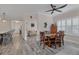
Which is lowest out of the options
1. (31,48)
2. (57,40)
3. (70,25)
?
(31,48)

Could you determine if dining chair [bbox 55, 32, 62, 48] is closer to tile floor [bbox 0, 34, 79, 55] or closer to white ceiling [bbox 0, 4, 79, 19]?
tile floor [bbox 0, 34, 79, 55]

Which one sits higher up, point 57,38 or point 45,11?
point 45,11

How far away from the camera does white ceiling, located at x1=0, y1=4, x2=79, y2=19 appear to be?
6.75 ft

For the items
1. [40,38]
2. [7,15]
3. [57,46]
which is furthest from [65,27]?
[7,15]

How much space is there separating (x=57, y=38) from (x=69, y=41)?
9.7 inches

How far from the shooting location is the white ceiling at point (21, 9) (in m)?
2.06

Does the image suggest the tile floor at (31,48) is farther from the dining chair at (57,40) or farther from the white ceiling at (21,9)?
the white ceiling at (21,9)

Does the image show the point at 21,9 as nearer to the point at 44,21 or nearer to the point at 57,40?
the point at 44,21

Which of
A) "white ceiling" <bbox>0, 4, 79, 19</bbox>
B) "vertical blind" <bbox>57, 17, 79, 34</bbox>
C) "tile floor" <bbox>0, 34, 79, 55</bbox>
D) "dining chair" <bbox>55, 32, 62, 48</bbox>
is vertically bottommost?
"tile floor" <bbox>0, 34, 79, 55</bbox>

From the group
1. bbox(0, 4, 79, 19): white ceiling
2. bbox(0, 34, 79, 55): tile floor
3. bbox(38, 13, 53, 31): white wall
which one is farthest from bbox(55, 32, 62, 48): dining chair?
bbox(0, 4, 79, 19): white ceiling

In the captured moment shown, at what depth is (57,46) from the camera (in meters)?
2.12

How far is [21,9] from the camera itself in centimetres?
212

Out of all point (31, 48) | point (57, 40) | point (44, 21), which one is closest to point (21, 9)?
point (44, 21)
